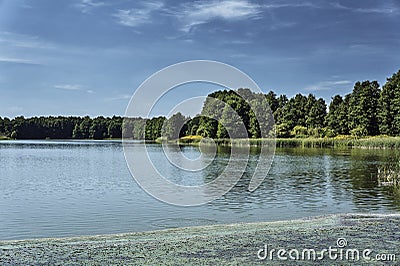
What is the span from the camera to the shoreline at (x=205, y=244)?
6668 mm

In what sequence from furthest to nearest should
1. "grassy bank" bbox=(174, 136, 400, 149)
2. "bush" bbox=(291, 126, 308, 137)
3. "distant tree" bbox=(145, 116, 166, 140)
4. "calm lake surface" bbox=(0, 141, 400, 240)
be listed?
"distant tree" bbox=(145, 116, 166, 140)
"bush" bbox=(291, 126, 308, 137)
"grassy bank" bbox=(174, 136, 400, 149)
"calm lake surface" bbox=(0, 141, 400, 240)

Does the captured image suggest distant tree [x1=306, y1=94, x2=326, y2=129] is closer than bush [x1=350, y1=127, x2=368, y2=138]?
No

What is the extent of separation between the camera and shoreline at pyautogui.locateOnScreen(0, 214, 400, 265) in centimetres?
667

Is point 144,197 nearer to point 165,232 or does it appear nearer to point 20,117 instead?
point 165,232

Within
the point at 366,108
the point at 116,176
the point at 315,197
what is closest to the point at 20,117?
the point at 366,108

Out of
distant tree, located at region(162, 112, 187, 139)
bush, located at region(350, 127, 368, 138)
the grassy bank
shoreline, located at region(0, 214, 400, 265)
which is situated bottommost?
shoreline, located at region(0, 214, 400, 265)

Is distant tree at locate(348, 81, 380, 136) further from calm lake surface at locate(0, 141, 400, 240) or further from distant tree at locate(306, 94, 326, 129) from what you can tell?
calm lake surface at locate(0, 141, 400, 240)

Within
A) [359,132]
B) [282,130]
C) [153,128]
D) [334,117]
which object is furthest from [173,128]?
[359,132]

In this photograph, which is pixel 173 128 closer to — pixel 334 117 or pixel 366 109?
pixel 334 117

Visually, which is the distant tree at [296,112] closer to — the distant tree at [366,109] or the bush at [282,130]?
the bush at [282,130]

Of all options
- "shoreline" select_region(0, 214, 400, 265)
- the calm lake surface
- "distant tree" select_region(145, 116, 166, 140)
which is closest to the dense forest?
"distant tree" select_region(145, 116, 166, 140)

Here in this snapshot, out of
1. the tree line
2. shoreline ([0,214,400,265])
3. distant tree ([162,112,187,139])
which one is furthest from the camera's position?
the tree line

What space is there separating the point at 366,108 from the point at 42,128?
91947mm

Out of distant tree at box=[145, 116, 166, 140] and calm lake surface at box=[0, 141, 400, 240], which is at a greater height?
distant tree at box=[145, 116, 166, 140]
